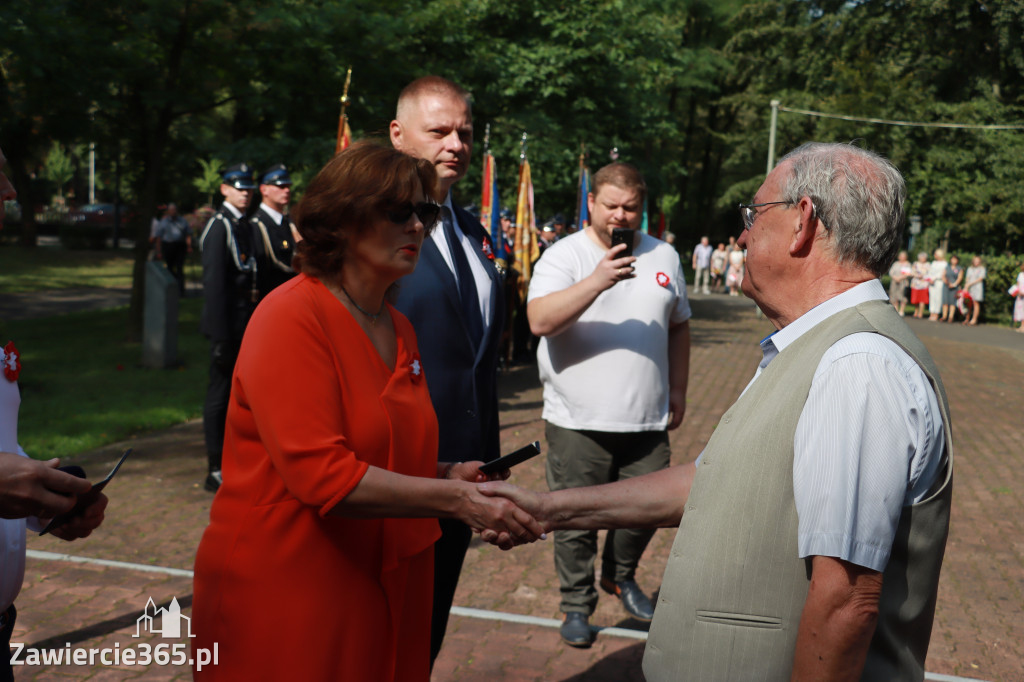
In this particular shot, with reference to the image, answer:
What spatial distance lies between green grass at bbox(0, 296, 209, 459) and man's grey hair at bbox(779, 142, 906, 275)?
22.7 feet

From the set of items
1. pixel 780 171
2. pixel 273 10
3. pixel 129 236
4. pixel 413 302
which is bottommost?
pixel 129 236

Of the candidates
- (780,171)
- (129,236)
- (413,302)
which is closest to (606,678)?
(413,302)

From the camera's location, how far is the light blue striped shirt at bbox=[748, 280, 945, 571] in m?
1.76

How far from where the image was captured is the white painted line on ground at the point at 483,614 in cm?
468

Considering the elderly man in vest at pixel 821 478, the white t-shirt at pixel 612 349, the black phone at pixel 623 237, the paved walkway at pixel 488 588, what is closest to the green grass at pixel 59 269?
the paved walkway at pixel 488 588

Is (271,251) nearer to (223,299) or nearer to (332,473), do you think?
(223,299)

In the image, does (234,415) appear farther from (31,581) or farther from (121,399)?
(121,399)

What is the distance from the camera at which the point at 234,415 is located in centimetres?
225

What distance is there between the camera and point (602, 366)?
451cm

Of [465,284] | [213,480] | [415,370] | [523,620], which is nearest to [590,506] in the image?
[415,370]

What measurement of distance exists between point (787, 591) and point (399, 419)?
104 centimetres

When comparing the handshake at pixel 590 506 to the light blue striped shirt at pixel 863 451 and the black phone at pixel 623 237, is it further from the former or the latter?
the black phone at pixel 623 237

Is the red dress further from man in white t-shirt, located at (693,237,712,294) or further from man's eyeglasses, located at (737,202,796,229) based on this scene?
man in white t-shirt, located at (693,237,712,294)

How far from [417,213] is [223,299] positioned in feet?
14.6
